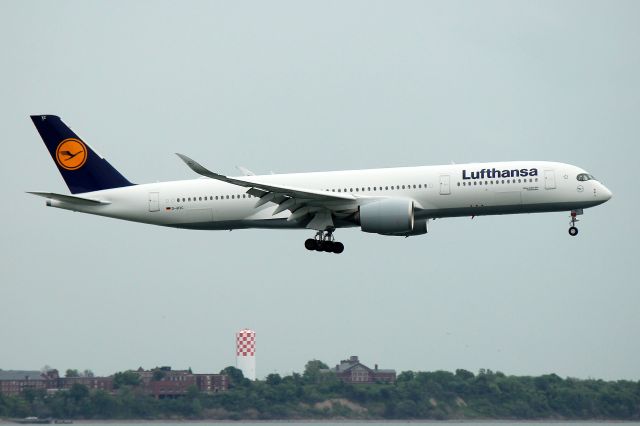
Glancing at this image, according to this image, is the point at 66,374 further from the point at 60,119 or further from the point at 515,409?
the point at 60,119

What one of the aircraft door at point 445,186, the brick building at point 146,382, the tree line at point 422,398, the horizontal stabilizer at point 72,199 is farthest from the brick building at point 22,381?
the aircraft door at point 445,186

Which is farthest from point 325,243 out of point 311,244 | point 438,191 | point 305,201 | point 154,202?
point 154,202

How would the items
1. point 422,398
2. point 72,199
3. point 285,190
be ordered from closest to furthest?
point 285,190
point 72,199
point 422,398

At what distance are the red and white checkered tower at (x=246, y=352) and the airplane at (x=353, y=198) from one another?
240ft

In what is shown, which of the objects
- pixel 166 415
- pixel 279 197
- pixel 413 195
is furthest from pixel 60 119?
pixel 166 415

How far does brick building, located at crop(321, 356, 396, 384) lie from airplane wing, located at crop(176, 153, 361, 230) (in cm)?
6811

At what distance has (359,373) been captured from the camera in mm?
141250

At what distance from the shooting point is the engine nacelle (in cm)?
6838

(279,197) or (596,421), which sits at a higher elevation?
(279,197)

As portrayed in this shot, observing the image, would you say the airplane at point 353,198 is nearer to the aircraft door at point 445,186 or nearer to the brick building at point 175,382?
the aircraft door at point 445,186

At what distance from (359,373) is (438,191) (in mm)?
73908

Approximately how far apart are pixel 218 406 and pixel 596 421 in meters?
36.5

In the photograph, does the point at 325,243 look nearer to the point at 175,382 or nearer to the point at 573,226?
the point at 573,226

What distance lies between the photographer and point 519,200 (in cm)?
6969
